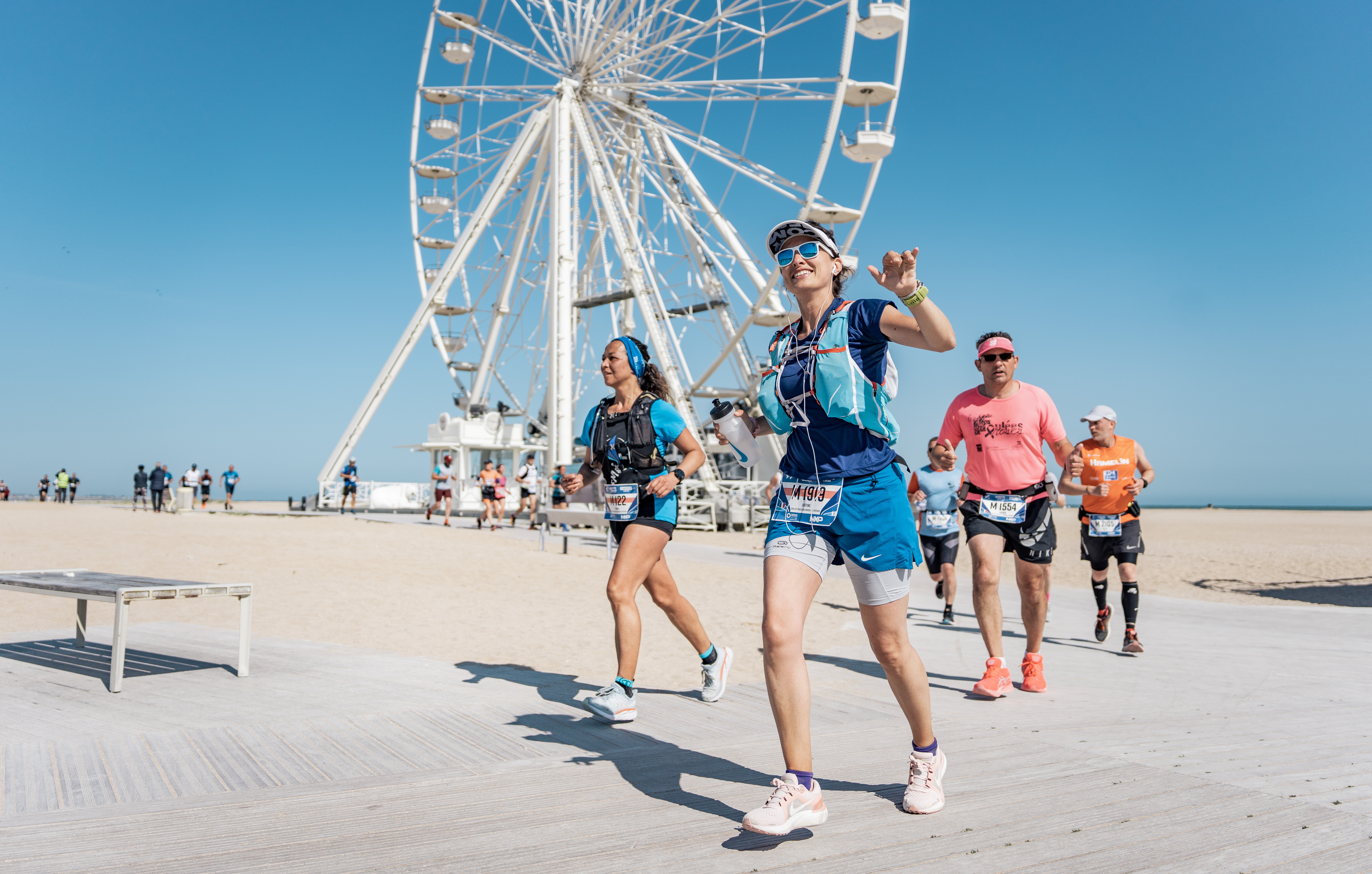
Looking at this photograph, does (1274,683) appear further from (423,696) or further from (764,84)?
(764,84)

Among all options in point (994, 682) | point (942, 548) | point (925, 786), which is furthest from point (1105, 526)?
point (925, 786)

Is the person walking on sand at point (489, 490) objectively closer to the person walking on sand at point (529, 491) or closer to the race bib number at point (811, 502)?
the person walking on sand at point (529, 491)

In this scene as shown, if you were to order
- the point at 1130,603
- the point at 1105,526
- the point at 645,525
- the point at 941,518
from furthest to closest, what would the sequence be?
the point at 941,518 → the point at 1105,526 → the point at 1130,603 → the point at 645,525

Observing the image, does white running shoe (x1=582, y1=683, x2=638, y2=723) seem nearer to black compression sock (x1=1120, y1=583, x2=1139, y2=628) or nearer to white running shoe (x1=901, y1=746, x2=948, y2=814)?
white running shoe (x1=901, y1=746, x2=948, y2=814)

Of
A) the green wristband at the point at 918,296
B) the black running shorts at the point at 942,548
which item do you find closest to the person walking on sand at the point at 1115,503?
the black running shorts at the point at 942,548

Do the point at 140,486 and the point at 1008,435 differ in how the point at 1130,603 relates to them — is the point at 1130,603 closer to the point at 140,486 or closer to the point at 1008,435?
the point at 1008,435

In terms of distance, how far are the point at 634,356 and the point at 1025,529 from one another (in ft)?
8.03

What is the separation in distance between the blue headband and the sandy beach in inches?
74.0

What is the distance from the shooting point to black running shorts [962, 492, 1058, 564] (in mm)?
5504

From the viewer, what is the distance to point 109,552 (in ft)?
42.5

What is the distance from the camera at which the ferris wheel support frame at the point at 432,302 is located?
2853 centimetres

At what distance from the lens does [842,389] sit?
3.06 meters

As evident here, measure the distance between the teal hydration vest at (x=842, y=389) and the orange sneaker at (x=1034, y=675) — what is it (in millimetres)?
2915

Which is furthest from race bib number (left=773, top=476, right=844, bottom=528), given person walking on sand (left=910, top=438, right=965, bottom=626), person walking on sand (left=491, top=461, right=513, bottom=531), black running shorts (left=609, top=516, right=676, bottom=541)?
person walking on sand (left=491, top=461, right=513, bottom=531)
